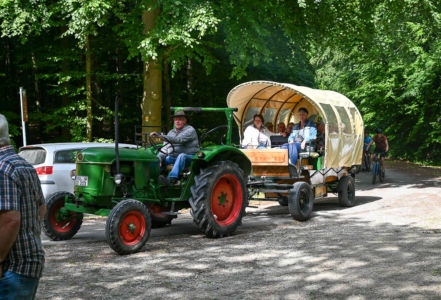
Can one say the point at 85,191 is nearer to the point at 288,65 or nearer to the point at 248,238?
the point at 248,238

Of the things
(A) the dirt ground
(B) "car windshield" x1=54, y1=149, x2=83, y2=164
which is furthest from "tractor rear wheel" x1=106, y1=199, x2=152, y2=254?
(B) "car windshield" x1=54, y1=149, x2=83, y2=164

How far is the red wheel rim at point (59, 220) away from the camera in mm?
8523

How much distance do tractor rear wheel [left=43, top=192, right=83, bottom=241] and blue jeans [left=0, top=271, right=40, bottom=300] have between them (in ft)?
18.5

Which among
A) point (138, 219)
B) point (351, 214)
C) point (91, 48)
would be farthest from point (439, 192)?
point (91, 48)

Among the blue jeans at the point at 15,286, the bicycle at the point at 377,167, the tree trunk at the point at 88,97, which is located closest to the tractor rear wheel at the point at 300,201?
the blue jeans at the point at 15,286

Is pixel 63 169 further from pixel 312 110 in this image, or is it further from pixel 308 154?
pixel 312 110

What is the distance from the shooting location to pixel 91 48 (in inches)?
784

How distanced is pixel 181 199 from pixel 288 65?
Answer: 1311cm

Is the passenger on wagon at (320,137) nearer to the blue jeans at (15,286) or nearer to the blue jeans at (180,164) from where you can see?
the blue jeans at (180,164)

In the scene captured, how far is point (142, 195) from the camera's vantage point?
8.45 metres

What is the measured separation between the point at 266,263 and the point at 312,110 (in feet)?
26.1

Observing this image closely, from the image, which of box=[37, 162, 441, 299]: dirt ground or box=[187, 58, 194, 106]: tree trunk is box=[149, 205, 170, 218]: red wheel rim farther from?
box=[187, 58, 194, 106]: tree trunk

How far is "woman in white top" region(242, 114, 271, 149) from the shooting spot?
12258 mm

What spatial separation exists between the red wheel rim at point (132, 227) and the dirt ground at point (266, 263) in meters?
0.23
